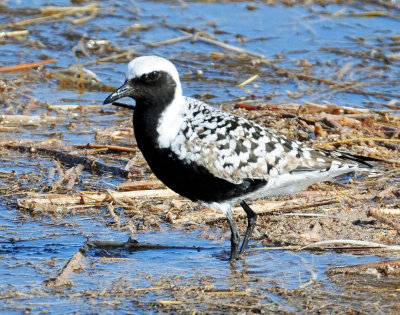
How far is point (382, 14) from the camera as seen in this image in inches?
528

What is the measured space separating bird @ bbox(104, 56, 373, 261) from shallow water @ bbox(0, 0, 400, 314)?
0.54 metres

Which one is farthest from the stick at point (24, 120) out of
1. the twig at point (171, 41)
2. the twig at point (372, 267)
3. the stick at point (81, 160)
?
the twig at point (372, 267)

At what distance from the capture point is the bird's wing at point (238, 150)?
20.1ft

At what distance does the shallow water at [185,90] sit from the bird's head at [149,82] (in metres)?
1.22

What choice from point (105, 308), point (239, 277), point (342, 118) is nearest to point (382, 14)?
point (342, 118)

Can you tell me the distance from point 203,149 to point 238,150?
306mm

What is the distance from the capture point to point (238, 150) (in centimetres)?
626

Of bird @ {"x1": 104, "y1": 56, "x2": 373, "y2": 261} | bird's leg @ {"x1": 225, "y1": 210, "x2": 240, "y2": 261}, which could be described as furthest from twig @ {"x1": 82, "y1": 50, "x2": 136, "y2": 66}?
bird's leg @ {"x1": 225, "y1": 210, "x2": 240, "y2": 261}

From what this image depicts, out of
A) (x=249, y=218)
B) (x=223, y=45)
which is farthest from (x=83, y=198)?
(x=223, y=45)

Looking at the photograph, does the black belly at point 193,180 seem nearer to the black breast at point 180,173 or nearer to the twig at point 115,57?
the black breast at point 180,173

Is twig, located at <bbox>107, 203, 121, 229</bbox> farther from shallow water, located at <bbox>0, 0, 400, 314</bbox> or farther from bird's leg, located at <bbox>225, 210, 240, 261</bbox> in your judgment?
bird's leg, located at <bbox>225, 210, 240, 261</bbox>

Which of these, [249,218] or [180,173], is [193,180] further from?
[249,218]

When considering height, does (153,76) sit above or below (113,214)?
above

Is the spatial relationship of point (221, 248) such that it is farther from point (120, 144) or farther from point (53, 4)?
point (53, 4)
